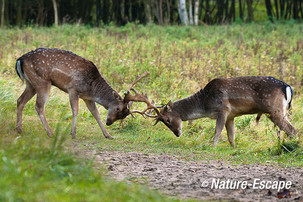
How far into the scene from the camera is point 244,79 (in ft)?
31.4

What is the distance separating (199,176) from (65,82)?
169 inches

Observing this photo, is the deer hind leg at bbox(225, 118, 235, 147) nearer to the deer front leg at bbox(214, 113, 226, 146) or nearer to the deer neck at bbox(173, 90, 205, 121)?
the deer front leg at bbox(214, 113, 226, 146)

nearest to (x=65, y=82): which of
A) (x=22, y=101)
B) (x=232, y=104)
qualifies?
(x=22, y=101)

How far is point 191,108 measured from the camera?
9.96 metres

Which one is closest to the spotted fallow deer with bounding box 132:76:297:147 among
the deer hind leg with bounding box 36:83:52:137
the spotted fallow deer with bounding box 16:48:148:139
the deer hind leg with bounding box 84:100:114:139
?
the spotted fallow deer with bounding box 16:48:148:139

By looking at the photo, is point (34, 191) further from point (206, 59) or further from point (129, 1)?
point (129, 1)

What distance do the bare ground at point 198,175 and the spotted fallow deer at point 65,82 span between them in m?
1.89

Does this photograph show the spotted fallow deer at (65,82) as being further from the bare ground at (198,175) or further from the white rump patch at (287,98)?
the white rump patch at (287,98)

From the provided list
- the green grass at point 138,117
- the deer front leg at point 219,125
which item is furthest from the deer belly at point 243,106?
the green grass at point 138,117

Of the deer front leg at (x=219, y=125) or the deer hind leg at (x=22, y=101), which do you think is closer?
→ the deer hind leg at (x=22, y=101)

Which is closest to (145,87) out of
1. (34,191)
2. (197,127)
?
(197,127)

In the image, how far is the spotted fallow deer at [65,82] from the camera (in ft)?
30.1

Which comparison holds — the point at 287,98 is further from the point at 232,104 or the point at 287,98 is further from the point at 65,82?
the point at 65,82

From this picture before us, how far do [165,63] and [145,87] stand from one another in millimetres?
2183
